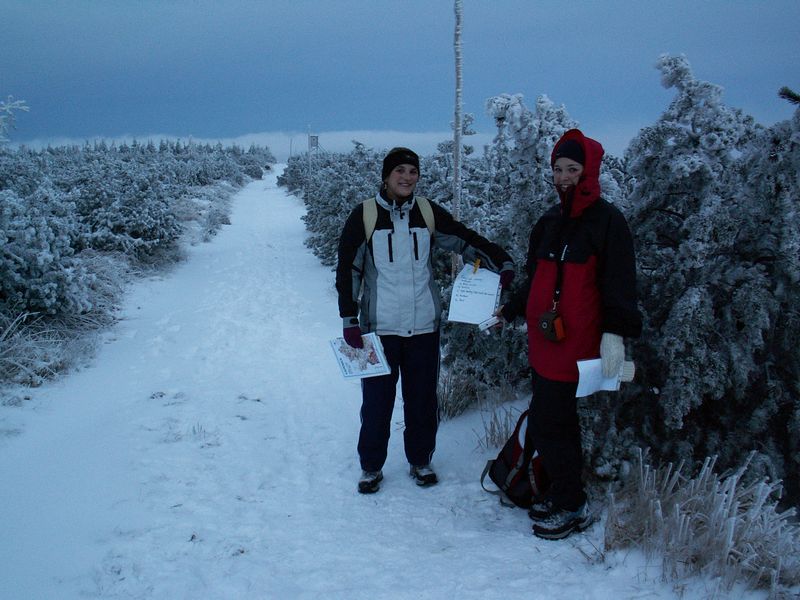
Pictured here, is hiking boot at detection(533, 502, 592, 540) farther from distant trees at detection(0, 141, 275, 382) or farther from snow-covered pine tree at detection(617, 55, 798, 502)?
distant trees at detection(0, 141, 275, 382)

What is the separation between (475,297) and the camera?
3.29 m

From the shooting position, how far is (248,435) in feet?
14.3

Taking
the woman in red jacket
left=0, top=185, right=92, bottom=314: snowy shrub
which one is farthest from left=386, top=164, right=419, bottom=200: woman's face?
left=0, top=185, right=92, bottom=314: snowy shrub

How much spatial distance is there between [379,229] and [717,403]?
2.21 m

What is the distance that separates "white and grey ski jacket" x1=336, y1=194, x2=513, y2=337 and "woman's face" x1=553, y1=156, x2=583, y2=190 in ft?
2.48

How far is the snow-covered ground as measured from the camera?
2.54 m

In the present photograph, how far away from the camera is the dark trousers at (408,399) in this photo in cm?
340

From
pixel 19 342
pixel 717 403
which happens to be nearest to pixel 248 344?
pixel 19 342

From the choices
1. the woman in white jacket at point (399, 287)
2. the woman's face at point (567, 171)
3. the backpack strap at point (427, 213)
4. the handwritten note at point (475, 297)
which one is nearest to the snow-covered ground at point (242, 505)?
the woman in white jacket at point (399, 287)

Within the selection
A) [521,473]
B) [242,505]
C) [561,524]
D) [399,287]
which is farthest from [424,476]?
[399,287]

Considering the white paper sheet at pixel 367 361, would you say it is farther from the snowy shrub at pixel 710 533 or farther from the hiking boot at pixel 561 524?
the snowy shrub at pixel 710 533

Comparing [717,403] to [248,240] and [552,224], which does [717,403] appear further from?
[248,240]

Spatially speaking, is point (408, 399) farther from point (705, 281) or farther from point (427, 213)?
point (705, 281)

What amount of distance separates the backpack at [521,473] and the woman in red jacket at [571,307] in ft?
0.60
